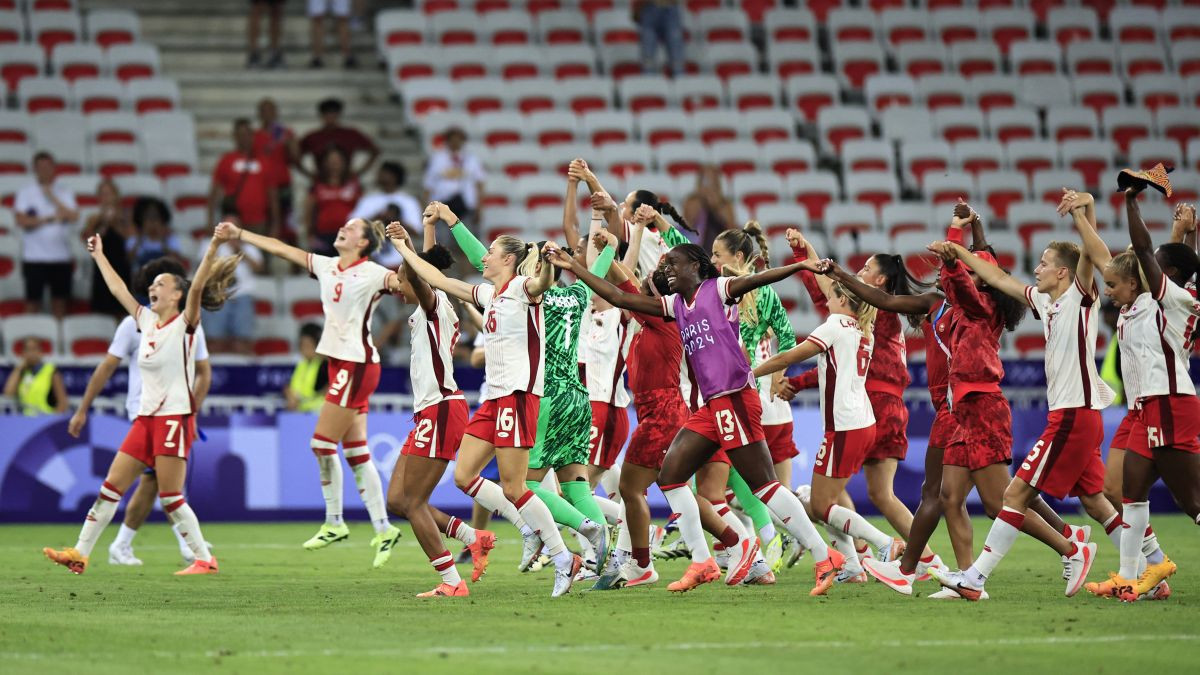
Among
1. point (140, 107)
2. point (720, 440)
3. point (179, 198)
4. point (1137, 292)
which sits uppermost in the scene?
point (140, 107)

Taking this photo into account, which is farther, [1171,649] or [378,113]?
[378,113]

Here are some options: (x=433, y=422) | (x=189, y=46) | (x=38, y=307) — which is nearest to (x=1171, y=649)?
(x=433, y=422)

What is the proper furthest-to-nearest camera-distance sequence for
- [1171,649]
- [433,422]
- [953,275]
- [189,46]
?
[189,46], [433,422], [953,275], [1171,649]

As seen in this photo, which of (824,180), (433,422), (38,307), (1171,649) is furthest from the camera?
(824,180)

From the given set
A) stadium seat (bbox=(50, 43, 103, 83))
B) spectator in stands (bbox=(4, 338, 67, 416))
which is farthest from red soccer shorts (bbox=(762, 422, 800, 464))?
stadium seat (bbox=(50, 43, 103, 83))

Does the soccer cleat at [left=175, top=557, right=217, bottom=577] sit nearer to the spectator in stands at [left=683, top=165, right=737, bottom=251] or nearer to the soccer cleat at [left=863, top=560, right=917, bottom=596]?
the soccer cleat at [left=863, top=560, right=917, bottom=596]

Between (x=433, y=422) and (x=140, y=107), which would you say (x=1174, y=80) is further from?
A: (x=433, y=422)

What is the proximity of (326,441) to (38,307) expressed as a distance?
9157 mm

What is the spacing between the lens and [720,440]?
10.7 m

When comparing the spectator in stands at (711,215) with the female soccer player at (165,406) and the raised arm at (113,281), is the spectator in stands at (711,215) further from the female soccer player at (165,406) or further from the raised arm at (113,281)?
the raised arm at (113,281)

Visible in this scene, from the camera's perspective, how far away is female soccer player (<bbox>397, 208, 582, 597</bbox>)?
10594mm

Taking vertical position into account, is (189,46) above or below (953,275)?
above

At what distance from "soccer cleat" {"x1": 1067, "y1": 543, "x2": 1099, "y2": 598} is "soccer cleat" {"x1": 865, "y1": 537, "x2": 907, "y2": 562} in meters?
1.19

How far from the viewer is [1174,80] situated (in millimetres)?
28312
